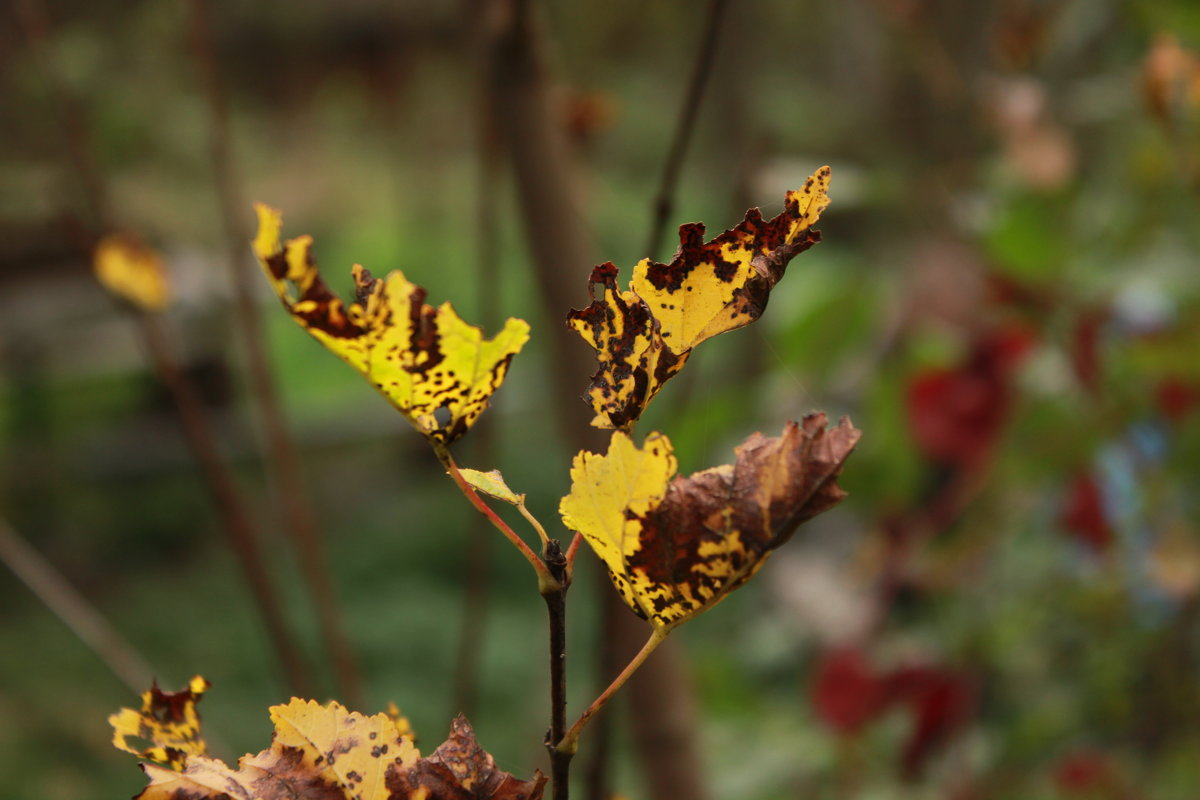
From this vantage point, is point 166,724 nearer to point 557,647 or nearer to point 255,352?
point 557,647

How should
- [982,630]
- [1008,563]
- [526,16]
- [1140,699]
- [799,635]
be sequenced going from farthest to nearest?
[799,635] < [1008,563] < [1140,699] < [982,630] < [526,16]

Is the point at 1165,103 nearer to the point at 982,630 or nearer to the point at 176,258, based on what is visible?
the point at 982,630

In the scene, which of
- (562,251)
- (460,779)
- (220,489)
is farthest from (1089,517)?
→ (460,779)

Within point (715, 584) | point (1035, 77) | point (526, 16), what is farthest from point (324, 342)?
point (1035, 77)

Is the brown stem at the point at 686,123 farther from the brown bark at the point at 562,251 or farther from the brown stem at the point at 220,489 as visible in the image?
the brown stem at the point at 220,489

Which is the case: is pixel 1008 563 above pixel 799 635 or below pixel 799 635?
below

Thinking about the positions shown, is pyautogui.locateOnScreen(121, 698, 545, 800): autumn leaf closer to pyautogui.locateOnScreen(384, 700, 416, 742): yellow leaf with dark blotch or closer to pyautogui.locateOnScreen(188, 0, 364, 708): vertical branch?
pyautogui.locateOnScreen(384, 700, 416, 742): yellow leaf with dark blotch

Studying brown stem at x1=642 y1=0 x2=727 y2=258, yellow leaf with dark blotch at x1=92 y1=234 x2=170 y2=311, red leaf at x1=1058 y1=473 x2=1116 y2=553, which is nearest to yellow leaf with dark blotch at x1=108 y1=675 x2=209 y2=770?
brown stem at x1=642 y1=0 x2=727 y2=258

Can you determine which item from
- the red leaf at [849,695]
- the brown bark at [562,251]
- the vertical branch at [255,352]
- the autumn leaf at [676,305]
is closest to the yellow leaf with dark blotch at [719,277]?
the autumn leaf at [676,305]
